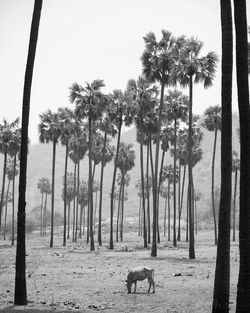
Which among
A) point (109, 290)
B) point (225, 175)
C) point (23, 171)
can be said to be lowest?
point (109, 290)

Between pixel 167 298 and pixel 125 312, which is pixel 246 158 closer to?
pixel 125 312

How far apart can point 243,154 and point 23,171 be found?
6943 millimetres

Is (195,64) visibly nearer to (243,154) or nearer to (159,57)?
(159,57)

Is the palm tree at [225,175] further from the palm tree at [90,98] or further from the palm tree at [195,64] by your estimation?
the palm tree at [90,98]

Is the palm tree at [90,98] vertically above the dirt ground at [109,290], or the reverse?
the palm tree at [90,98]

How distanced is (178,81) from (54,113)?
64.6ft

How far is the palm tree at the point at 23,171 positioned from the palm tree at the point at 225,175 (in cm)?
607

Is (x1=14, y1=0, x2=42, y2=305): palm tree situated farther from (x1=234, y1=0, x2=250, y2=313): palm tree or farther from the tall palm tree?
the tall palm tree

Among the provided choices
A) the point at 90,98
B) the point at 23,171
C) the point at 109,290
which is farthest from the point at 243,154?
the point at 90,98

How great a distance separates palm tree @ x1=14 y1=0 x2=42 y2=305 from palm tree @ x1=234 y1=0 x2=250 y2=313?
6729 mm

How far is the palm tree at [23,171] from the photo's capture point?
13383 millimetres

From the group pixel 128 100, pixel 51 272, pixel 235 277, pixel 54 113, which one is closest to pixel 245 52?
pixel 235 277

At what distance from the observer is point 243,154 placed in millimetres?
9836

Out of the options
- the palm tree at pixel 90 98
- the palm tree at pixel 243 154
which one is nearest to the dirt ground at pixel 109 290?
the palm tree at pixel 243 154
